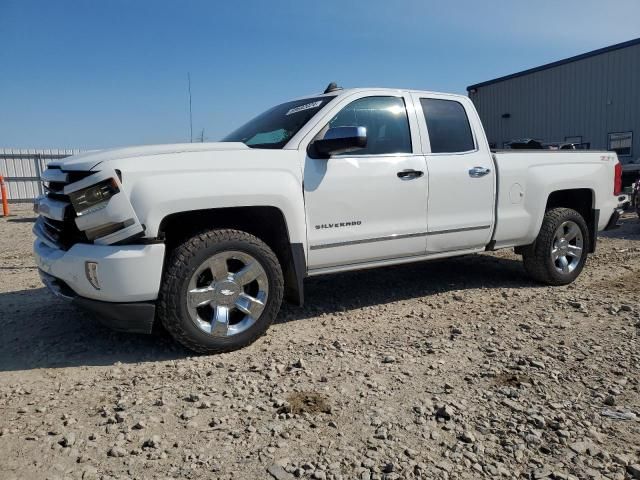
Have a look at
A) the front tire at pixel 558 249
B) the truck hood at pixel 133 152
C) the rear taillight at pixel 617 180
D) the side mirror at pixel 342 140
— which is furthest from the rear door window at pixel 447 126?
the rear taillight at pixel 617 180

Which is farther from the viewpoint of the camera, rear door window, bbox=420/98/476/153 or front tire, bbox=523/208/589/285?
front tire, bbox=523/208/589/285

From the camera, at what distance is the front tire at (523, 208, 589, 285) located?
5.27 metres

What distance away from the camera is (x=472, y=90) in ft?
84.6

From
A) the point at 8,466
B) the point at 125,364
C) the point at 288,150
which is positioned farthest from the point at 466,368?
the point at 8,466

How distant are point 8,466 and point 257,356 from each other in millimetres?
1610

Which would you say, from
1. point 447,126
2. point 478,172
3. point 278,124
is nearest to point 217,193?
point 278,124

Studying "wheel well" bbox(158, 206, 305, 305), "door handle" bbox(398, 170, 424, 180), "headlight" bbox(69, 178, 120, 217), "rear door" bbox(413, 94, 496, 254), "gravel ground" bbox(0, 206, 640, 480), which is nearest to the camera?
"gravel ground" bbox(0, 206, 640, 480)

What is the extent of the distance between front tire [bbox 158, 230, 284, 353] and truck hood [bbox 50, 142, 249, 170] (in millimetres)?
589

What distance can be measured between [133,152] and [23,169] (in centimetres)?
1833

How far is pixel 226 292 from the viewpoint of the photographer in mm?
3537

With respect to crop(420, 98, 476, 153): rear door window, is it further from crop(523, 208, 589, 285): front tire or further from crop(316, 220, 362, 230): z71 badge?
crop(523, 208, 589, 285): front tire

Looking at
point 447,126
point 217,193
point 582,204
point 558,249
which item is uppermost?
point 447,126

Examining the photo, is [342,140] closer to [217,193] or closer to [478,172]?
[217,193]

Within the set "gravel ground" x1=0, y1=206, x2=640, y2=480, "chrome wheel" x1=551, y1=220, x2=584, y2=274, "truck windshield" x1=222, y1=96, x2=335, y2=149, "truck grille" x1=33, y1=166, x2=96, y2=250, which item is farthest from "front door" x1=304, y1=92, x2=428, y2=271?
"chrome wheel" x1=551, y1=220, x2=584, y2=274
